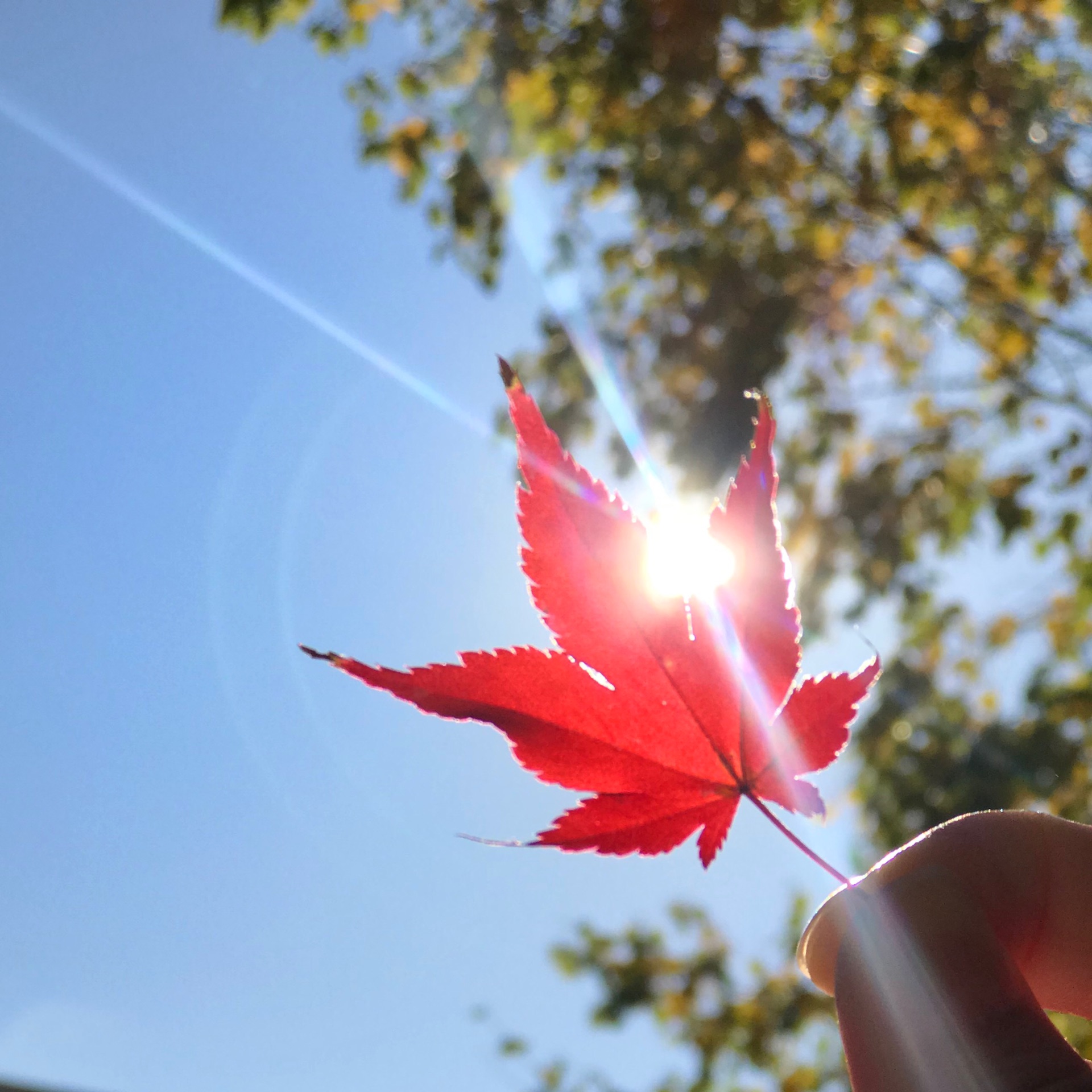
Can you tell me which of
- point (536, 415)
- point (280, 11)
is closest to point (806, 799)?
point (536, 415)

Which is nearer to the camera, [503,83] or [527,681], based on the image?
[527,681]

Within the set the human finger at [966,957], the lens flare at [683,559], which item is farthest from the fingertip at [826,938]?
the lens flare at [683,559]

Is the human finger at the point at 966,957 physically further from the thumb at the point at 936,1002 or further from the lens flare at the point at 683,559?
the lens flare at the point at 683,559

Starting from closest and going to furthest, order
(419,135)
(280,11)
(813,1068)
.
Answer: (280,11)
(813,1068)
(419,135)

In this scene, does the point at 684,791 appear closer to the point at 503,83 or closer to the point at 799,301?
the point at 503,83

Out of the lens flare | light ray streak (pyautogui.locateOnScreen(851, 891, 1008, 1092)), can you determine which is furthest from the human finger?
the lens flare

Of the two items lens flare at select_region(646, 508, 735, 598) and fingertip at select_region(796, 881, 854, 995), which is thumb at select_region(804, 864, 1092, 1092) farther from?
lens flare at select_region(646, 508, 735, 598)

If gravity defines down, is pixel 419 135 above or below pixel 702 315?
above
